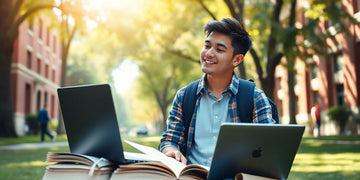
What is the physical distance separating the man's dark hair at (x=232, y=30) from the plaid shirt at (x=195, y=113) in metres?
0.21

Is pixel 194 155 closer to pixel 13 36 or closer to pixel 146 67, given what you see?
pixel 13 36

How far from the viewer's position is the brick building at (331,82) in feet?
70.1

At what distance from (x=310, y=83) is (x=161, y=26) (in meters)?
12.0

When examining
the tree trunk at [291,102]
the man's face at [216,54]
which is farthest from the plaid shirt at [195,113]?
the tree trunk at [291,102]

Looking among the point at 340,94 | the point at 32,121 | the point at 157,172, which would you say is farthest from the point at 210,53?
the point at 32,121

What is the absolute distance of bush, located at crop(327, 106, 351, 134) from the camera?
21.5 m

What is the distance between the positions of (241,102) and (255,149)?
65 centimetres

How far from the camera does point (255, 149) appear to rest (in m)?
1.89

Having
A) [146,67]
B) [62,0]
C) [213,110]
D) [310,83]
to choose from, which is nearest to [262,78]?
[62,0]

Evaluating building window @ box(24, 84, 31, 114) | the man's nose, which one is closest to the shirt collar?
the man's nose

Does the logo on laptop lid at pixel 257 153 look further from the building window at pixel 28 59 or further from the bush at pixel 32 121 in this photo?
the building window at pixel 28 59

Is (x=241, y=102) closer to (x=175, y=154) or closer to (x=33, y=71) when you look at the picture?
(x=175, y=154)

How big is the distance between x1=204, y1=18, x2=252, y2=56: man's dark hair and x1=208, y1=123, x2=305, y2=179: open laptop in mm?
872

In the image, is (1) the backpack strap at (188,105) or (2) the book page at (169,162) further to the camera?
(1) the backpack strap at (188,105)
